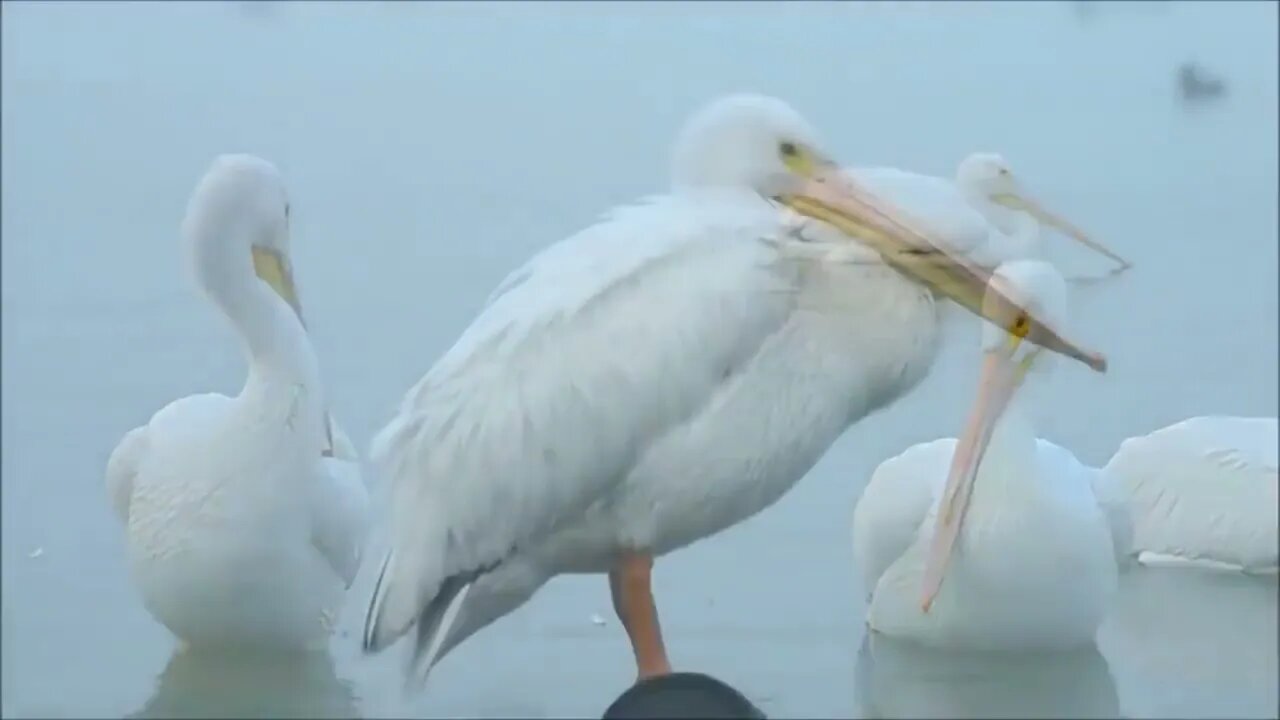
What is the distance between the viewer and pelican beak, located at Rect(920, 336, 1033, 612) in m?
3.28

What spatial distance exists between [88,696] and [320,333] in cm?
127

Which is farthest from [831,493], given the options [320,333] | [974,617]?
[320,333]

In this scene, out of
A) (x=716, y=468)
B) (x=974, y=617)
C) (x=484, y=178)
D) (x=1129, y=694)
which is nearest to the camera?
(x=716, y=468)

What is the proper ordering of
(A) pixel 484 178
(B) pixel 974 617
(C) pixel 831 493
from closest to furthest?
(B) pixel 974 617 → (C) pixel 831 493 → (A) pixel 484 178

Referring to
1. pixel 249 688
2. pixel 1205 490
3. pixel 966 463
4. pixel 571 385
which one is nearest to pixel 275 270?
pixel 249 688

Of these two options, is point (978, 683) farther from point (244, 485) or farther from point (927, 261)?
point (244, 485)

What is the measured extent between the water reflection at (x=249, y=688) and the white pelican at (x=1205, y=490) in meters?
1.28

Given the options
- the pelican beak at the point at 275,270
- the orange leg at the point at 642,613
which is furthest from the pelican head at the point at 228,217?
the orange leg at the point at 642,613

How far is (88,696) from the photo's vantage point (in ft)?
10.3

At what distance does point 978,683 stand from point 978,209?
2.30 feet

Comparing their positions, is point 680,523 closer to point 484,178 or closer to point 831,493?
point 831,493

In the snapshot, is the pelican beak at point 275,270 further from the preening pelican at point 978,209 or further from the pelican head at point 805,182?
the preening pelican at point 978,209

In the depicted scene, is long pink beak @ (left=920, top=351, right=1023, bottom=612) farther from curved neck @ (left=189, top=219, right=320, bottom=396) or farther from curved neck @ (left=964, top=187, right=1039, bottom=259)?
curved neck @ (left=189, top=219, right=320, bottom=396)

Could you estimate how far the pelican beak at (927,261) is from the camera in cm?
279
